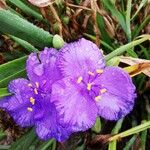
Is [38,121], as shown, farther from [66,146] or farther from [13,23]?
[66,146]

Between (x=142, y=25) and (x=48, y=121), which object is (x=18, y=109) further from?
(x=142, y=25)

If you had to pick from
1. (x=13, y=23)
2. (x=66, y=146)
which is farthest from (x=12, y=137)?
(x=13, y=23)

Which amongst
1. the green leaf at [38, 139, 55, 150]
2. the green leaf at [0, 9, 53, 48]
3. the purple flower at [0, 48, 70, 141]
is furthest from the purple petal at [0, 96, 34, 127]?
the green leaf at [38, 139, 55, 150]

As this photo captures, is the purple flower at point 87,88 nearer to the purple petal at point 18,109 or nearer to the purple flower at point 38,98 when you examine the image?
the purple flower at point 38,98

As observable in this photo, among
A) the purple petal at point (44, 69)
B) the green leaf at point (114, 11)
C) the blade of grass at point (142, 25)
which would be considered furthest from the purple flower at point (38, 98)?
the blade of grass at point (142, 25)

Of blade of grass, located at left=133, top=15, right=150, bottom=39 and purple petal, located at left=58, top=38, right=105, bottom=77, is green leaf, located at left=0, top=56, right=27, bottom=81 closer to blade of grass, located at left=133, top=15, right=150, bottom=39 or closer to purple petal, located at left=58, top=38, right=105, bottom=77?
purple petal, located at left=58, top=38, right=105, bottom=77
